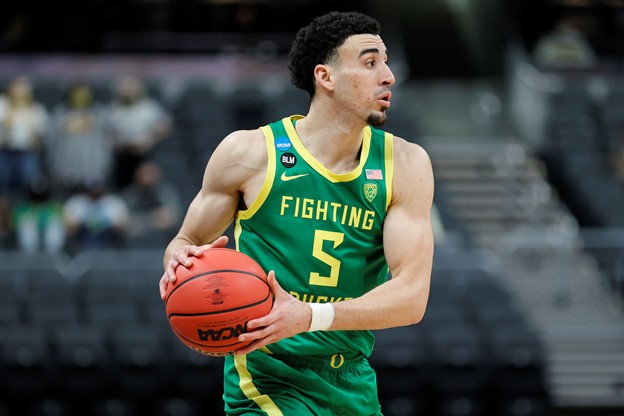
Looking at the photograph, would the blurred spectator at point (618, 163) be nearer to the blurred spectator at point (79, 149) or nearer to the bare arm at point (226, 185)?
the blurred spectator at point (79, 149)

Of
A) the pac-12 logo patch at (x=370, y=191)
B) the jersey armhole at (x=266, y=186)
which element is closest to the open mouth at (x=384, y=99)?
the pac-12 logo patch at (x=370, y=191)

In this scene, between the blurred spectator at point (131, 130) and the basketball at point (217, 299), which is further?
the blurred spectator at point (131, 130)

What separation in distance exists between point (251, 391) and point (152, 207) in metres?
8.35

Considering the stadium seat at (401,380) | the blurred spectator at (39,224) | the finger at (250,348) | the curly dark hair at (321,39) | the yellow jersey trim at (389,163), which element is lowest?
the stadium seat at (401,380)

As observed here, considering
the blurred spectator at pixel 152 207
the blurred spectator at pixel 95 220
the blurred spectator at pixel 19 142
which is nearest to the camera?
the blurred spectator at pixel 95 220

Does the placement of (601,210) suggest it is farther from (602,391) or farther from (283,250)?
(283,250)

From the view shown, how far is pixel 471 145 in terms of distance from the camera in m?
17.5

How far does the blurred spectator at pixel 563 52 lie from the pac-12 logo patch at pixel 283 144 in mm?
13873

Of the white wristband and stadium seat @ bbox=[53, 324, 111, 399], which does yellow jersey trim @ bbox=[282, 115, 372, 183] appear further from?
stadium seat @ bbox=[53, 324, 111, 399]

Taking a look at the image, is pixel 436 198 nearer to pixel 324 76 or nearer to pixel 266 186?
pixel 324 76

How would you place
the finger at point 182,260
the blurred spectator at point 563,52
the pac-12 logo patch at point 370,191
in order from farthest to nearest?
the blurred spectator at point 563,52 → the pac-12 logo patch at point 370,191 → the finger at point 182,260

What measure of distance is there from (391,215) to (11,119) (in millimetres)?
9814

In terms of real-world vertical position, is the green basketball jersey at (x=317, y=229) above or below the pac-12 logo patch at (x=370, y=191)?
below

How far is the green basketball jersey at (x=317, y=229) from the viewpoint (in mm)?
4746
